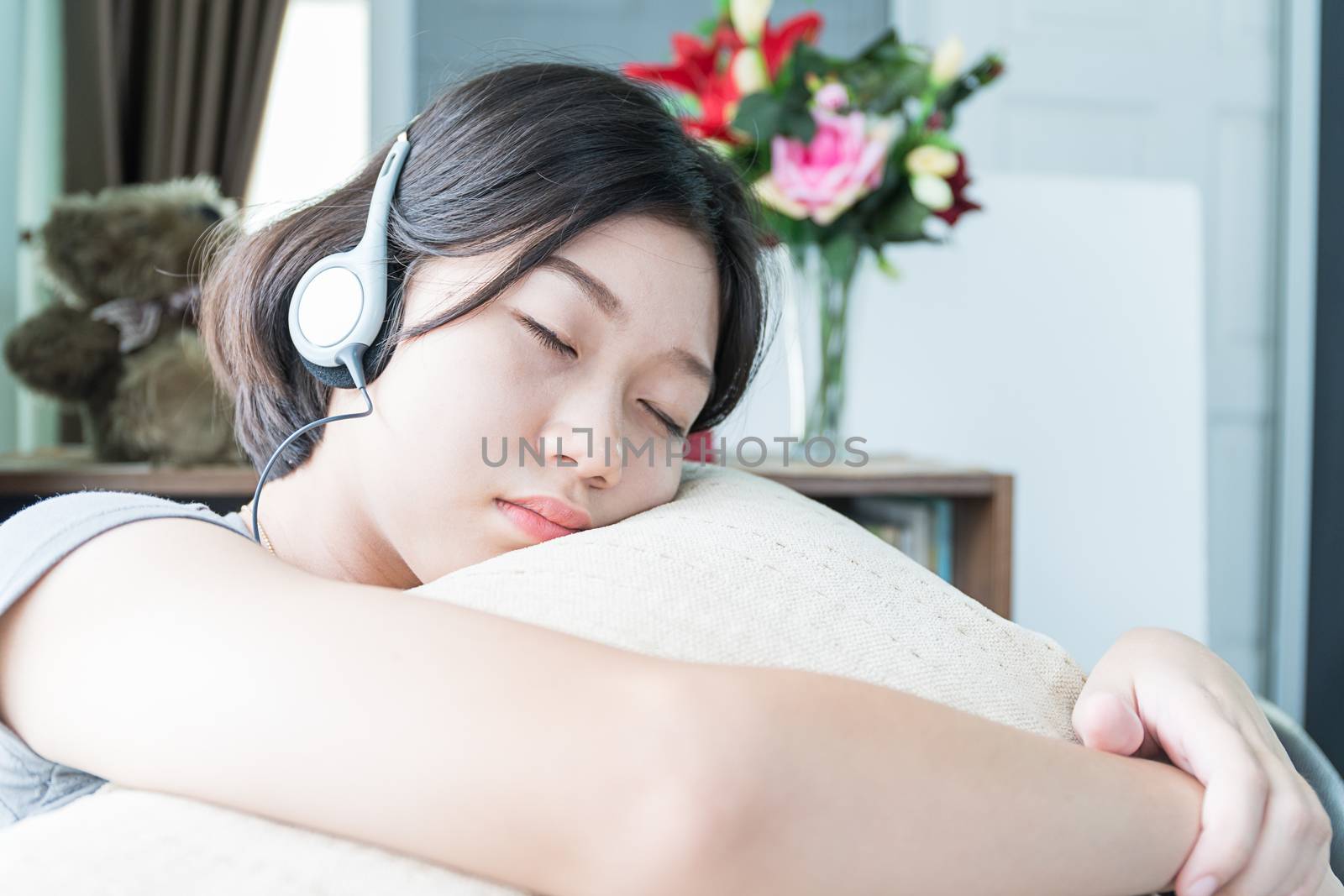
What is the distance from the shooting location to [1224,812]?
0.48 metres

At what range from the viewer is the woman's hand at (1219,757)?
472 millimetres

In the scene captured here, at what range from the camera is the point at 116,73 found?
206 centimetres

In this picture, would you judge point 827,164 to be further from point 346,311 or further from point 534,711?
point 534,711

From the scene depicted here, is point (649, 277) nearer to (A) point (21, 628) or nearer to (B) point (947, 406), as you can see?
(A) point (21, 628)

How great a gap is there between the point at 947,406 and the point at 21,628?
1.88m

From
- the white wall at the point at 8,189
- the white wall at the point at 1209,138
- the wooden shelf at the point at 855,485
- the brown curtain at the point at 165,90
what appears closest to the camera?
the wooden shelf at the point at 855,485

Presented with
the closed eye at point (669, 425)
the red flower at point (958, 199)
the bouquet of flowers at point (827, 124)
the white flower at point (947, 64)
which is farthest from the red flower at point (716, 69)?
the closed eye at point (669, 425)

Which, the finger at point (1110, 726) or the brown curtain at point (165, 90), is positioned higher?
the brown curtain at point (165, 90)

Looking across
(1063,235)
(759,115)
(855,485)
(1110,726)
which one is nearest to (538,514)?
(1110,726)

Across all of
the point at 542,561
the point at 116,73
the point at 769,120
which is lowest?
the point at 542,561

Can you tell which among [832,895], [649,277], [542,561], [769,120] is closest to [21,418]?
[769,120]

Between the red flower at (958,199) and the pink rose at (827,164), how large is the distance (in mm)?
132

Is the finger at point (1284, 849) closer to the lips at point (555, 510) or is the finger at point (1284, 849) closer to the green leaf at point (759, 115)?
the lips at point (555, 510)

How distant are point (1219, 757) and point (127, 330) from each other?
1.61 meters
